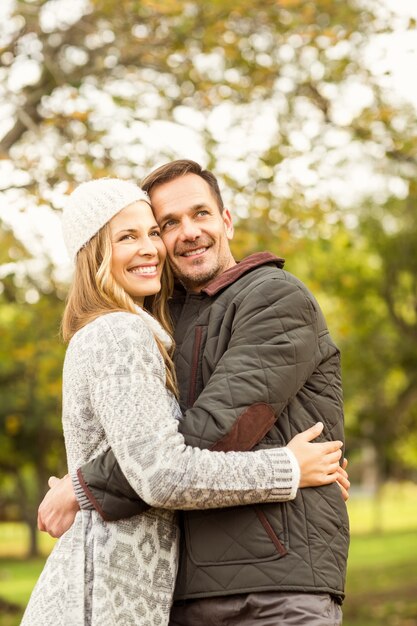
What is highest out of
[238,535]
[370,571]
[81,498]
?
[81,498]

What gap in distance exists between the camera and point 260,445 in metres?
2.85

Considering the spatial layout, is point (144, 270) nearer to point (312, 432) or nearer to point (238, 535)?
point (312, 432)

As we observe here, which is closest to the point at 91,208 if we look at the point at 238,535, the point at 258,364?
the point at 258,364

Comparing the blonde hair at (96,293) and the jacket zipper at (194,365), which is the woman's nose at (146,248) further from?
the jacket zipper at (194,365)

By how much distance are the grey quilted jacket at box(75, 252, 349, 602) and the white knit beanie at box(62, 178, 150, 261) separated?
562 millimetres

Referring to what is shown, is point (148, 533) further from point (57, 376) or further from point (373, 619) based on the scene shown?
point (373, 619)

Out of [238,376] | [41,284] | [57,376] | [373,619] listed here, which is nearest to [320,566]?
[238,376]

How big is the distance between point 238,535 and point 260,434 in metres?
0.32

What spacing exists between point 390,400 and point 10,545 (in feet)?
61.6

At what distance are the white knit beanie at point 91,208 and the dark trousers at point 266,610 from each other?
130 cm

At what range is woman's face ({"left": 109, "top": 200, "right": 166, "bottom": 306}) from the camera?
321cm

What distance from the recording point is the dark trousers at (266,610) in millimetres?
2717

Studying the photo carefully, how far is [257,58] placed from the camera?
8875 mm

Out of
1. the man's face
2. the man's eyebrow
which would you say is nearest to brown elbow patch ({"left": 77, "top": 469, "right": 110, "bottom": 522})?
the man's face
